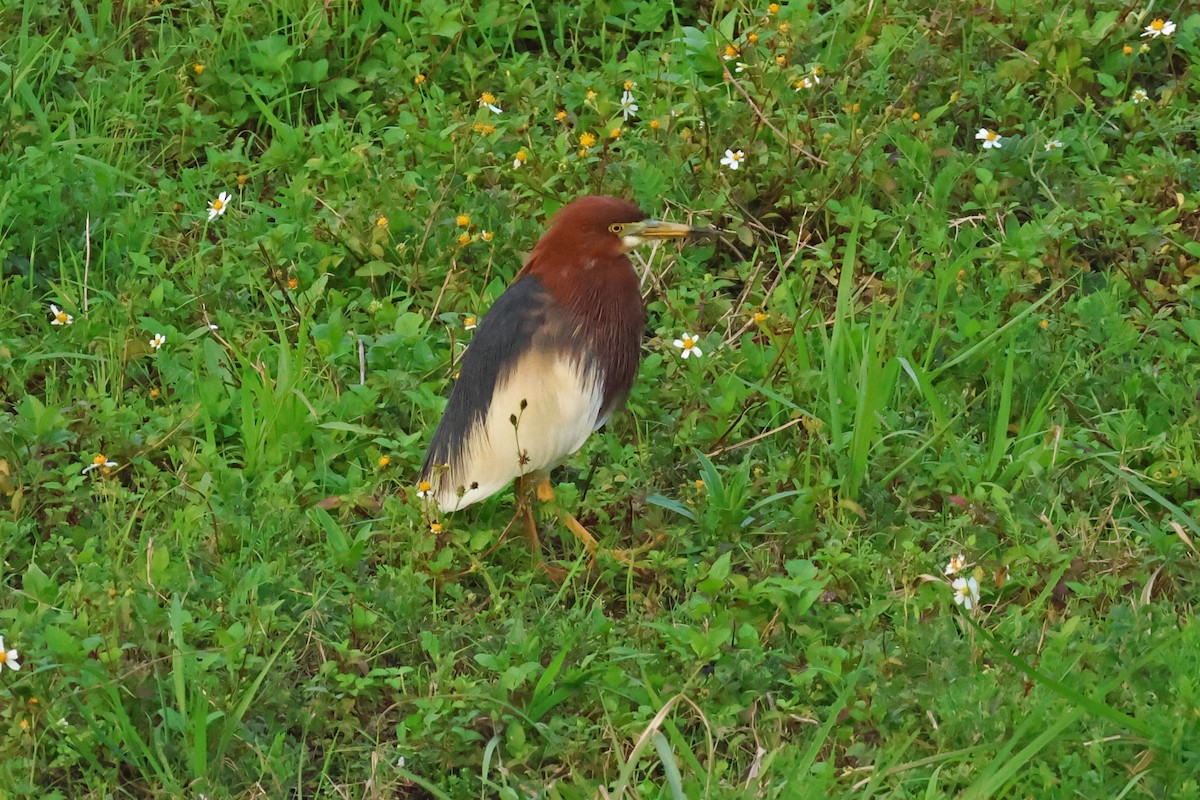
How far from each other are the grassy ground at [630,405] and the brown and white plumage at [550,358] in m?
0.22

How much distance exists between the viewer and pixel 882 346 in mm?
4707

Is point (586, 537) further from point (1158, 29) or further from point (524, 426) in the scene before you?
point (1158, 29)

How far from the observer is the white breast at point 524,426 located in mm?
4332

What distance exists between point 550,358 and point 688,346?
2.24 ft

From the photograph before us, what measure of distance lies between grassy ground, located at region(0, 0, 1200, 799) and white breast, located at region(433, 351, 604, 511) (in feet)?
0.51

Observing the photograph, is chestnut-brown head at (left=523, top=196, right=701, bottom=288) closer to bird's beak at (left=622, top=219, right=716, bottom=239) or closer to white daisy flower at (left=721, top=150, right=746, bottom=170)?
bird's beak at (left=622, top=219, right=716, bottom=239)

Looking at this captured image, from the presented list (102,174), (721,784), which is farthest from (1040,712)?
(102,174)

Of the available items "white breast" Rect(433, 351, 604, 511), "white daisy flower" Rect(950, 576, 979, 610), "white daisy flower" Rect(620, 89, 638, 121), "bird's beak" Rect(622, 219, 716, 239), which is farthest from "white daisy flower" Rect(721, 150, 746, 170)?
"white daisy flower" Rect(950, 576, 979, 610)

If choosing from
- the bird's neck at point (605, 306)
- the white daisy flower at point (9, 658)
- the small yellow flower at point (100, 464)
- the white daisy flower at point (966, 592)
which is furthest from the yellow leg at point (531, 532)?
the white daisy flower at point (9, 658)

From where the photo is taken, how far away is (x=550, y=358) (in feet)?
14.4

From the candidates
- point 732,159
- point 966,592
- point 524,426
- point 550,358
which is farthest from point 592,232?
point 966,592

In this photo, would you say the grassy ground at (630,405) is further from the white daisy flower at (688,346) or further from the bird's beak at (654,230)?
the bird's beak at (654,230)

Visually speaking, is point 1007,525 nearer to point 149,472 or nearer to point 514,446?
point 514,446

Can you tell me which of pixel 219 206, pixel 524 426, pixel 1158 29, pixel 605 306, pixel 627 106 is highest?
pixel 1158 29
